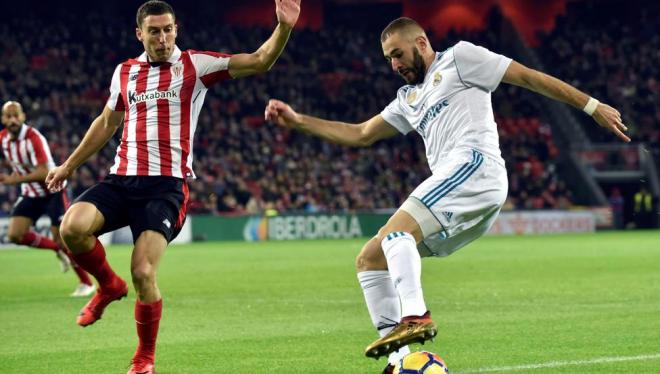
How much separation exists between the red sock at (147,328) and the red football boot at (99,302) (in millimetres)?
806

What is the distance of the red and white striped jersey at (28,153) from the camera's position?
1457 centimetres

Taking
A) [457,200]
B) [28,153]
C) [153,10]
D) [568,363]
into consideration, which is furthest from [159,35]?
[28,153]

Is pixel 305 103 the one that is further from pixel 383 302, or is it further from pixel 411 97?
pixel 383 302

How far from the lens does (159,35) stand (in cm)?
775

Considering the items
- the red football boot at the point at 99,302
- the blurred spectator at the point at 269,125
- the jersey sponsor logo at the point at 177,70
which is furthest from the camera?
the blurred spectator at the point at 269,125

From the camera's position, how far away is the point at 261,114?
3872 centimetres

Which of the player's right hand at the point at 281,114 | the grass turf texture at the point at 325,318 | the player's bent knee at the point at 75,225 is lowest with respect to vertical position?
the grass turf texture at the point at 325,318

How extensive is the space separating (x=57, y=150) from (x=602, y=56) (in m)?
23.2

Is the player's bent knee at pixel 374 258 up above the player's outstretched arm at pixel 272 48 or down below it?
below

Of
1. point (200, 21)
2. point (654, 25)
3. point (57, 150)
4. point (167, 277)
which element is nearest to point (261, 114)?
point (200, 21)

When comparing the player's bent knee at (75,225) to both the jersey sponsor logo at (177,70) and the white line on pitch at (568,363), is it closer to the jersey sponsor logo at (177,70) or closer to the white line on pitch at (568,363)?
the jersey sponsor logo at (177,70)

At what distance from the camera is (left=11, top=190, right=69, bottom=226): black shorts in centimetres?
1511

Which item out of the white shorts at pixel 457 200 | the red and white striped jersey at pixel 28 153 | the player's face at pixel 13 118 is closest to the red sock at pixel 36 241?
the red and white striped jersey at pixel 28 153

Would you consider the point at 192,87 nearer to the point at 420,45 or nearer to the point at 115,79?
the point at 115,79
